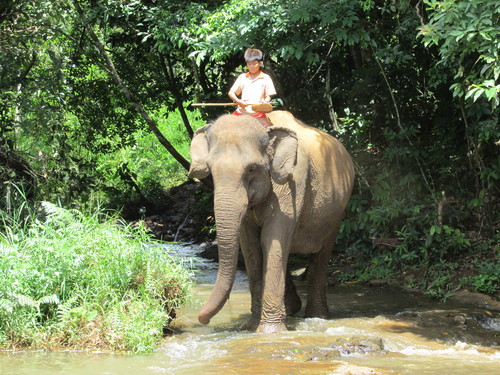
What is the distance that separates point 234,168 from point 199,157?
529 millimetres

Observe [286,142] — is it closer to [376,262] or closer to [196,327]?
[196,327]

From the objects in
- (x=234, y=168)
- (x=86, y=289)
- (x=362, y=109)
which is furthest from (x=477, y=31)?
→ (x=362, y=109)

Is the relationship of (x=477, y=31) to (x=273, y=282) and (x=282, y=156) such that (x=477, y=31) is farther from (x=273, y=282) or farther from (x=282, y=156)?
(x=273, y=282)

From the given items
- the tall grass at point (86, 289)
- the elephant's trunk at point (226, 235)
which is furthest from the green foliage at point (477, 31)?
the tall grass at point (86, 289)

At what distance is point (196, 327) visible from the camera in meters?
7.90

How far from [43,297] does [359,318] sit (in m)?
3.63

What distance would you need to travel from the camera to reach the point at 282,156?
24.2 ft

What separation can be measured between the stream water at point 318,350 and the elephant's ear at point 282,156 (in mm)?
1614

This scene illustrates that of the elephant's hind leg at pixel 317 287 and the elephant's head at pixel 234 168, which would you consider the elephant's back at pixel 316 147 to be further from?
the elephant's hind leg at pixel 317 287

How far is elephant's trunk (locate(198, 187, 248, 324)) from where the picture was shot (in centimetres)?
684

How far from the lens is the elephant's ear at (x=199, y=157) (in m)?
7.20

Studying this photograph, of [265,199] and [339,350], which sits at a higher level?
[265,199]

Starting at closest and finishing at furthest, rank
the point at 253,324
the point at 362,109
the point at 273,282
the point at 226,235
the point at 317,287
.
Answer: the point at 226,235 < the point at 273,282 < the point at 253,324 < the point at 317,287 < the point at 362,109

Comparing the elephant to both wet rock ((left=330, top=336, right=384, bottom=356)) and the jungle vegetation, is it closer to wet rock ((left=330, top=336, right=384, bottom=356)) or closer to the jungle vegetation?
wet rock ((left=330, top=336, right=384, bottom=356))
